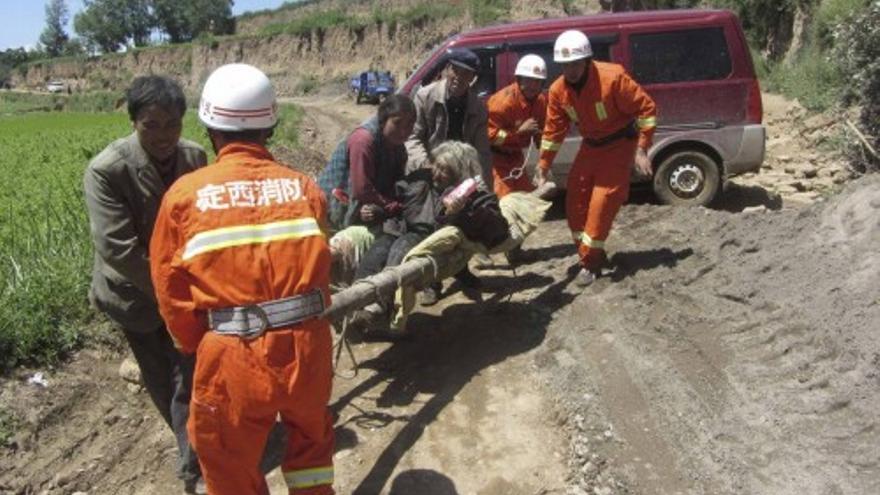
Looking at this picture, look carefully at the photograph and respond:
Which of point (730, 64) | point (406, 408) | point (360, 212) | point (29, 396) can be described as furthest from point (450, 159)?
point (730, 64)

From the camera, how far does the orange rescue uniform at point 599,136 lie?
545cm

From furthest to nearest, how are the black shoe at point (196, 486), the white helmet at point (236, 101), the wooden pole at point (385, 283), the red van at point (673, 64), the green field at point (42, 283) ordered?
the red van at point (673, 64) < the green field at point (42, 283) < the wooden pole at point (385, 283) < the black shoe at point (196, 486) < the white helmet at point (236, 101)

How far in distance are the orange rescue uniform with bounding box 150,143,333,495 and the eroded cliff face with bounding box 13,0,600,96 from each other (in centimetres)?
3525

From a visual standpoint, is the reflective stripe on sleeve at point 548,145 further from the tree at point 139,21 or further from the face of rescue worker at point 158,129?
the tree at point 139,21

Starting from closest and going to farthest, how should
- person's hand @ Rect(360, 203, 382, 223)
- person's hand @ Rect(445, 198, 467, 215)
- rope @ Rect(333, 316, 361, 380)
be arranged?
1. rope @ Rect(333, 316, 361, 380)
2. person's hand @ Rect(445, 198, 467, 215)
3. person's hand @ Rect(360, 203, 382, 223)

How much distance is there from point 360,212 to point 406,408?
1.39 meters

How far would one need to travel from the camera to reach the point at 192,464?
3.71 m

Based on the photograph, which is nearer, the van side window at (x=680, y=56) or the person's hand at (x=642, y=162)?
the person's hand at (x=642, y=162)

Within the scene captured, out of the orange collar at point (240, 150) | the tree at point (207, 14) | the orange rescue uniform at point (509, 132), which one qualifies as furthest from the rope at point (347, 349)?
the tree at point (207, 14)

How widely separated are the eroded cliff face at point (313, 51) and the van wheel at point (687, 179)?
29.5 m

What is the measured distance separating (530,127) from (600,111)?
0.97 m

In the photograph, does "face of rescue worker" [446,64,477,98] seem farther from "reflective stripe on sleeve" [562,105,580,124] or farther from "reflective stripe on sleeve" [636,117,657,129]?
"reflective stripe on sleeve" [636,117,657,129]

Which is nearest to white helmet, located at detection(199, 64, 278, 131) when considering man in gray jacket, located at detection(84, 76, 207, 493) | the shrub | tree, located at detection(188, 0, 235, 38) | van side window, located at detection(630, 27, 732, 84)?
man in gray jacket, located at detection(84, 76, 207, 493)

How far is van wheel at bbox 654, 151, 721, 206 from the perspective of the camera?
7.89 metres
